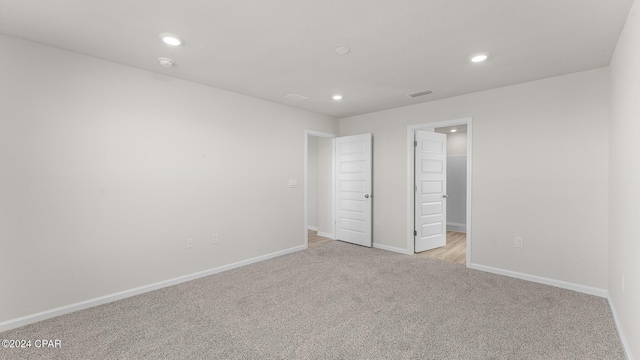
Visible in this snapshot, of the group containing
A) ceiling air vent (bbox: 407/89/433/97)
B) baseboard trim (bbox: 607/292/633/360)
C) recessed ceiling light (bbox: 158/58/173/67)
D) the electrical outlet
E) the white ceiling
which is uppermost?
ceiling air vent (bbox: 407/89/433/97)

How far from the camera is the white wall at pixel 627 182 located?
173 cm

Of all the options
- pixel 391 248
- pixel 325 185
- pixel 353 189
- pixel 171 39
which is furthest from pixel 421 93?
pixel 171 39

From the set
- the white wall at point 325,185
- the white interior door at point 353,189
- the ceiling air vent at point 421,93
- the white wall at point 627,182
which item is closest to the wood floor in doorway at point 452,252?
the white interior door at point 353,189

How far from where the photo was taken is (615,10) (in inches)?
75.7

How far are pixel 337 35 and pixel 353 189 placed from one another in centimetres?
332

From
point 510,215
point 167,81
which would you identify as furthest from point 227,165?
point 510,215

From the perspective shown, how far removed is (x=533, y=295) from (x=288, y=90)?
3.77 m

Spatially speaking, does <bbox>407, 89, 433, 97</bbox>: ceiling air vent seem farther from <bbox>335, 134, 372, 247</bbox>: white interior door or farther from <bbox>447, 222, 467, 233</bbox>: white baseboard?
<bbox>447, 222, 467, 233</bbox>: white baseboard

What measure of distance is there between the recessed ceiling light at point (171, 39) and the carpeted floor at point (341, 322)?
247 centimetres


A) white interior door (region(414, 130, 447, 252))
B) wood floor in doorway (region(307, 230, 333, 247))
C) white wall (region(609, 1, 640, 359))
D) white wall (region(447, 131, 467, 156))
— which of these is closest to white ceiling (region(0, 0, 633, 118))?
white wall (region(609, 1, 640, 359))

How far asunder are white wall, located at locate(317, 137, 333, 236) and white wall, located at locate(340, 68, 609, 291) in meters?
2.34

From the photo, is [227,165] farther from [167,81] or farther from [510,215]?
[510,215]

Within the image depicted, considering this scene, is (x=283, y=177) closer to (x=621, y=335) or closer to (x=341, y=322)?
(x=341, y=322)

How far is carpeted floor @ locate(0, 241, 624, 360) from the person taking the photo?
2.02 metres
